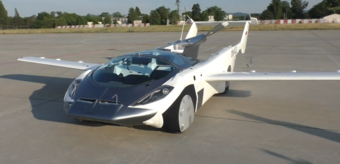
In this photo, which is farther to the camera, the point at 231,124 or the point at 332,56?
the point at 332,56

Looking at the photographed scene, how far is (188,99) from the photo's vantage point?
4.97 m

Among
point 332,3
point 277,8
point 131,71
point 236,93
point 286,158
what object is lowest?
point 286,158

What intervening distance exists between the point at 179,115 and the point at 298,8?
379ft

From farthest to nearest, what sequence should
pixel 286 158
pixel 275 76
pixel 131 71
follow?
pixel 275 76 < pixel 131 71 < pixel 286 158

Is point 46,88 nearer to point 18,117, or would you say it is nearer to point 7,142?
point 18,117

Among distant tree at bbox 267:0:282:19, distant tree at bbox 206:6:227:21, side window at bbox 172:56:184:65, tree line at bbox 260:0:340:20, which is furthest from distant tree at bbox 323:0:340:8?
side window at bbox 172:56:184:65

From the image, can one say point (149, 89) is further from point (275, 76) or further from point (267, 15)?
point (267, 15)

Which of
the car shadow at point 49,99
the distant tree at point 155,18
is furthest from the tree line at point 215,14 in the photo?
the car shadow at point 49,99

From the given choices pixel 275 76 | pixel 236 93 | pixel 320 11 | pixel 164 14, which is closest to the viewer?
pixel 275 76

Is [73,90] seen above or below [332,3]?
below

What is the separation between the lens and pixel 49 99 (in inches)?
284

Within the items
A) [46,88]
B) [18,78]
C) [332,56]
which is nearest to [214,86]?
[46,88]

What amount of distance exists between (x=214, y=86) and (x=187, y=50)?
5.13 ft

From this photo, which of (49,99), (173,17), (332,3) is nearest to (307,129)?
(49,99)
